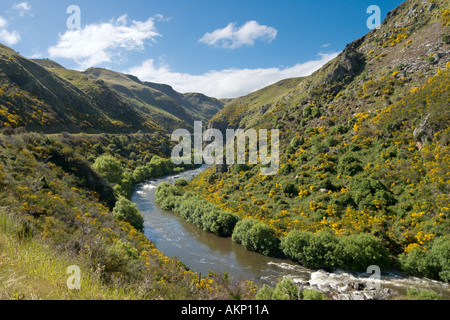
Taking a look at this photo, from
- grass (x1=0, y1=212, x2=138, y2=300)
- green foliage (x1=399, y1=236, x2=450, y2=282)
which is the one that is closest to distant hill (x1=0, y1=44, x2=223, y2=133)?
grass (x1=0, y1=212, x2=138, y2=300)

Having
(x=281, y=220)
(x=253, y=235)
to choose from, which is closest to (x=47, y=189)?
(x=253, y=235)

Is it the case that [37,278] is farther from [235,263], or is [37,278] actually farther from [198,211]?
[198,211]

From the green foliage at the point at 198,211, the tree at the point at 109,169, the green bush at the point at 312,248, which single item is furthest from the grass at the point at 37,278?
the tree at the point at 109,169

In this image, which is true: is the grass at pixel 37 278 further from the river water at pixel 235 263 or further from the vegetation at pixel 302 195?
the river water at pixel 235 263

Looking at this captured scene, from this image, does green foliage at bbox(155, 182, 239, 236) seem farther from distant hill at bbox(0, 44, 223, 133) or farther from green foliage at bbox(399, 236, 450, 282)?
distant hill at bbox(0, 44, 223, 133)

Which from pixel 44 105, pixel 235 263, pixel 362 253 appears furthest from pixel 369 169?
pixel 44 105

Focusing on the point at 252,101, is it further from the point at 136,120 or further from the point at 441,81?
the point at 441,81
